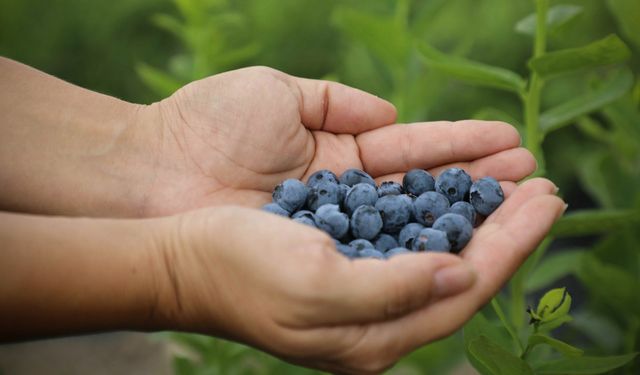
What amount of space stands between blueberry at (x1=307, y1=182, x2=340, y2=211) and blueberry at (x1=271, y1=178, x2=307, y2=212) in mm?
17

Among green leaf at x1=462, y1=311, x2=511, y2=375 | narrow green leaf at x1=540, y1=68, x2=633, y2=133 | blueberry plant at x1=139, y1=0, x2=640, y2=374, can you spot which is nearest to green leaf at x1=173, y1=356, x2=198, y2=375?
blueberry plant at x1=139, y1=0, x2=640, y2=374

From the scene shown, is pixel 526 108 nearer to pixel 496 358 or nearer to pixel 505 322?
pixel 505 322

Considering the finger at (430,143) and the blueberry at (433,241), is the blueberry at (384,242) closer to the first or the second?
the blueberry at (433,241)

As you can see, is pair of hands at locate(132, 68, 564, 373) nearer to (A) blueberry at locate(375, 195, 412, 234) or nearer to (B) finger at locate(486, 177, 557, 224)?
(B) finger at locate(486, 177, 557, 224)

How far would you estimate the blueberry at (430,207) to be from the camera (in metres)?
1.64

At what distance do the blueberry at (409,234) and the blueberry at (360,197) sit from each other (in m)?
0.10

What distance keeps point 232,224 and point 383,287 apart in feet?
0.91

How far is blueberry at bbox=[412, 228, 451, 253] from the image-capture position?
4.77 ft

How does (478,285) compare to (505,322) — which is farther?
(505,322)

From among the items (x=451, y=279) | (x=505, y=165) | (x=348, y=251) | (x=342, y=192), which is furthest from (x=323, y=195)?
(x=451, y=279)

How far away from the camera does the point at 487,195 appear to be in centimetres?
162

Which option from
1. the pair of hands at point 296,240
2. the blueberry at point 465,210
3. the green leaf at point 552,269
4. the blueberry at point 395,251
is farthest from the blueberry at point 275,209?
the green leaf at point 552,269

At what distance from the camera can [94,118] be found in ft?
6.28

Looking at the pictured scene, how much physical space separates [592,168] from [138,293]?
1456mm
